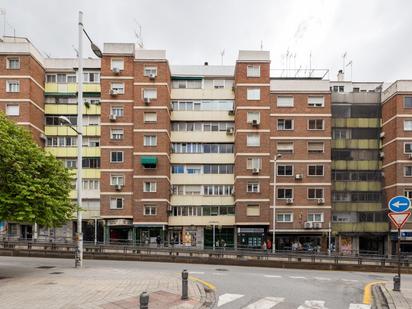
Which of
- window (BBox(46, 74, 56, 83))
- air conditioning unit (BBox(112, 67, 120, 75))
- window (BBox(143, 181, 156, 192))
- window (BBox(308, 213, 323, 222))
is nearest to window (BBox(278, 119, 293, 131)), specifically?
window (BBox(308, 213, 323, 222))

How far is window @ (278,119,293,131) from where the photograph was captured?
44.3m

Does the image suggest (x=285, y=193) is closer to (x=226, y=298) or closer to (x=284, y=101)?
(x=284, y=101)

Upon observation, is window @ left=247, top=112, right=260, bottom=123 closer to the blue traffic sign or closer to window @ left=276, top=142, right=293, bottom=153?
window @ left=276, top=142, right=293, bottom=153

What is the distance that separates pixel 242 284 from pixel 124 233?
29.1m

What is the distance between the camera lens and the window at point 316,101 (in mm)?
44375

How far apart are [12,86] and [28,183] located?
2954 cm

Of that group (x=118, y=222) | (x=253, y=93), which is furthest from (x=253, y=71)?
(x=118, y=222)

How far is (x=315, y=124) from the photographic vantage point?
145 ft

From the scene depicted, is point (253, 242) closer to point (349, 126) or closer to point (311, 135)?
point (311, 135)

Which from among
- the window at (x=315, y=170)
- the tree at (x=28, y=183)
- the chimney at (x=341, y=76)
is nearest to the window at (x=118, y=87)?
the window at (x=315, y=170)

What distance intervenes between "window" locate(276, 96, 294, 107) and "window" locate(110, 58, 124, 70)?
55.7ft

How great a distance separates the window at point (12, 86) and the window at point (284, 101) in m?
27.1

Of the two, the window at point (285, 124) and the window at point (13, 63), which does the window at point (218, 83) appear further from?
the window at point (13, 63)

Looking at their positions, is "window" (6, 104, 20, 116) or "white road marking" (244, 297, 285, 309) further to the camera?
"window" (6, 104, 20, 116)
